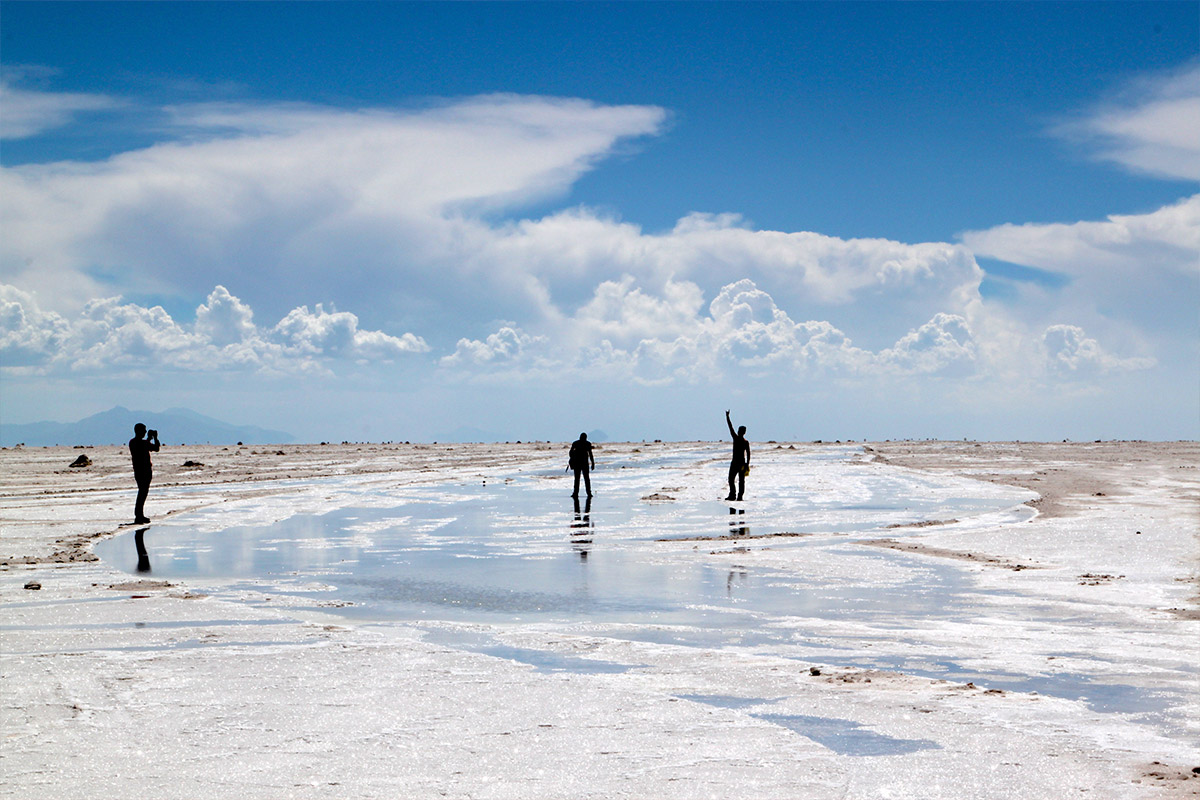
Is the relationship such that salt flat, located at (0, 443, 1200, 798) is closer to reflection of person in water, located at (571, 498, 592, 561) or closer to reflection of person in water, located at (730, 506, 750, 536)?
reflection of person in water, located at (571, 498, 592, 561)

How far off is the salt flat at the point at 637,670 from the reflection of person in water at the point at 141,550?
236 mm

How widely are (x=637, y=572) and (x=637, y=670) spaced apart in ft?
22.2

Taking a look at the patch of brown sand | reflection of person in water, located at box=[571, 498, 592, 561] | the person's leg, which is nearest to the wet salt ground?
reflection of person in water, located at box=[571, 498, 592, 561]

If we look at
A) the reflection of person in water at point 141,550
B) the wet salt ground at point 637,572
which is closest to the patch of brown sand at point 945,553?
the wet salt ground at point 637,572

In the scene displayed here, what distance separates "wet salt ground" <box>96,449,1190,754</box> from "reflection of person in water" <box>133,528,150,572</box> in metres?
0.11

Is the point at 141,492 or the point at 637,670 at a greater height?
the point at 141,492

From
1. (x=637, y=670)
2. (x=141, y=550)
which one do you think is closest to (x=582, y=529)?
(x=141, y=550)

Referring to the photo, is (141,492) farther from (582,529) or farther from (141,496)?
(582,529)

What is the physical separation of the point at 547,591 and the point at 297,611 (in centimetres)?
344

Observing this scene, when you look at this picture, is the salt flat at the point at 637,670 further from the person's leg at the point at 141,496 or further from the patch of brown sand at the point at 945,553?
the person's leg at the point at 141,496

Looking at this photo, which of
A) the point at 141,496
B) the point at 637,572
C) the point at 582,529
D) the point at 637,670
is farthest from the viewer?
the point at 141,496

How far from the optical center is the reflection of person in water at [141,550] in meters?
16.9

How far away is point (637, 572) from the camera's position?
16156mm

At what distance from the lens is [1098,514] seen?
2445cm
